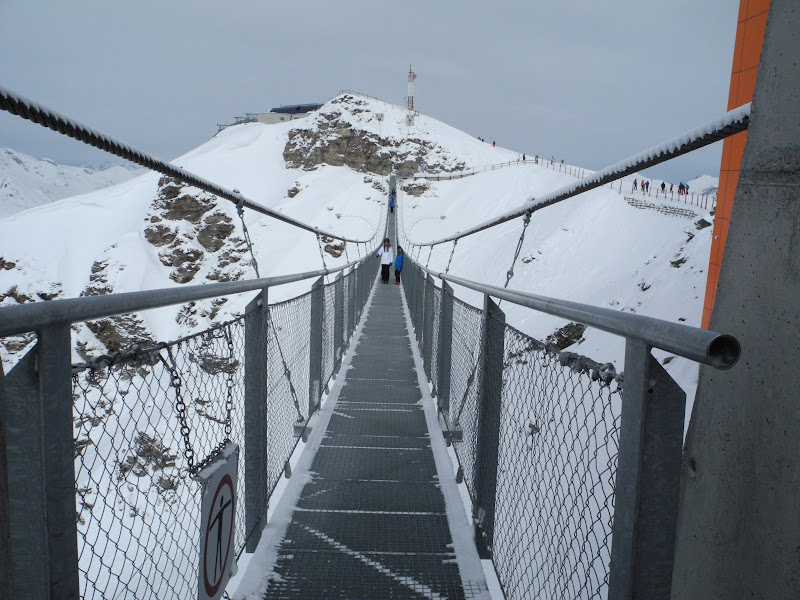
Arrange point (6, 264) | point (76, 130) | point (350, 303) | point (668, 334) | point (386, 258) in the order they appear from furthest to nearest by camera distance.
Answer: point (6, 264)
point (386, 258)
point (350, 303)
point (76, 130)
point (668, 334)

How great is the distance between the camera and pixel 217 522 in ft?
5.23

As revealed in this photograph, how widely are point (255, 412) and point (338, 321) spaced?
3182 mm

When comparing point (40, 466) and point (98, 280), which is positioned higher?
point (40, 466)

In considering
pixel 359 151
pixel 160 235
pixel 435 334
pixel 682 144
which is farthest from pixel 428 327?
pixel 359 151

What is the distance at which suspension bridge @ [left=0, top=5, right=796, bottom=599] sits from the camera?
0.90 m

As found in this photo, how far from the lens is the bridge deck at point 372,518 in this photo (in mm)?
2178

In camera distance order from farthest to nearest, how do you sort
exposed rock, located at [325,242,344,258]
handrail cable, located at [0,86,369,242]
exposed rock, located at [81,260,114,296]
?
exposed rock, located at [81,260,114,296] → exposed rock, located at [325,242,344,258] → handrail cable, located at [0,86,369,242]

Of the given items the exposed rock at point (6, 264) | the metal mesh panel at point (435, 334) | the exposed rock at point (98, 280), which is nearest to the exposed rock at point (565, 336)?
the metal mesh panel at point (435, 334)

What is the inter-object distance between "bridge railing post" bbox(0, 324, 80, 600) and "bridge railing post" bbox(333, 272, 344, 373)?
4169 mm

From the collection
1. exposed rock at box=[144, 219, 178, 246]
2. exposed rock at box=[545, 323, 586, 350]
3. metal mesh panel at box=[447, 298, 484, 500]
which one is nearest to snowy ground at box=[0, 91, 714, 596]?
exposed rock at box=[545, 323, 586, 350]

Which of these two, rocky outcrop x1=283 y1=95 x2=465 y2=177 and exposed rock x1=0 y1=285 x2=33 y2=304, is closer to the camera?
exposed rock x1=0 y1=285 x2=33 y2=304

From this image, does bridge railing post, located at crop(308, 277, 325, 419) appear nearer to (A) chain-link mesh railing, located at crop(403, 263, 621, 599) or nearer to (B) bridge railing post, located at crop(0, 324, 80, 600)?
(A) chain-link mesh railing, located at crop(403, 263, 621, 599)

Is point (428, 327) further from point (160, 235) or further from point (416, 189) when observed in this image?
point (160, 235)

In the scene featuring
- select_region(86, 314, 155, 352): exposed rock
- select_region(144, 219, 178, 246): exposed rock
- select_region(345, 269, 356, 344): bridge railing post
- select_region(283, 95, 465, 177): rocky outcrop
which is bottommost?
select_region(86, 314, 155, 352): exposed rock
